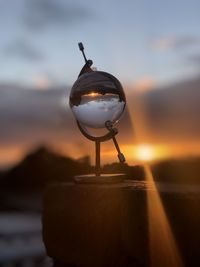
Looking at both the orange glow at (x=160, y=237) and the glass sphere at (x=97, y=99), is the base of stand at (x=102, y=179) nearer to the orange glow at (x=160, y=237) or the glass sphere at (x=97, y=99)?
the glass sphere at (x=97, y=99)

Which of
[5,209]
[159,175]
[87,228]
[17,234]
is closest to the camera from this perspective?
[87,228]

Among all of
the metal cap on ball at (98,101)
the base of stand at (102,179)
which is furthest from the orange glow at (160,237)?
the metal cap on ball at (98,101)

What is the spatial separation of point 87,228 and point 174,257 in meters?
0.56

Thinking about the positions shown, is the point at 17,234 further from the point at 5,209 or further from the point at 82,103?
the point at 82,103

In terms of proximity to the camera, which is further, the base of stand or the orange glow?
the base of stand

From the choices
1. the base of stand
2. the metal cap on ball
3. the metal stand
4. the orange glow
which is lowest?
the orange glow

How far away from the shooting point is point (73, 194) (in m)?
2.04

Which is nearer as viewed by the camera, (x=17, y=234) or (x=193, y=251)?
(x=193, y=251)

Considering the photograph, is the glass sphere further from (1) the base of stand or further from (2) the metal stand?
(1) the base of stand

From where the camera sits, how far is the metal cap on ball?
2.02m

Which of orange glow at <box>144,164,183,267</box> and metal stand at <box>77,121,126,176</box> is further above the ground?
metal stand at <box>77,121,126,176</box>

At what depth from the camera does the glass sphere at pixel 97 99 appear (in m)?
2.01

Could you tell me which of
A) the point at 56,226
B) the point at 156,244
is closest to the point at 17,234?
the point at 56,226

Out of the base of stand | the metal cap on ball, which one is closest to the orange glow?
the base of stand
